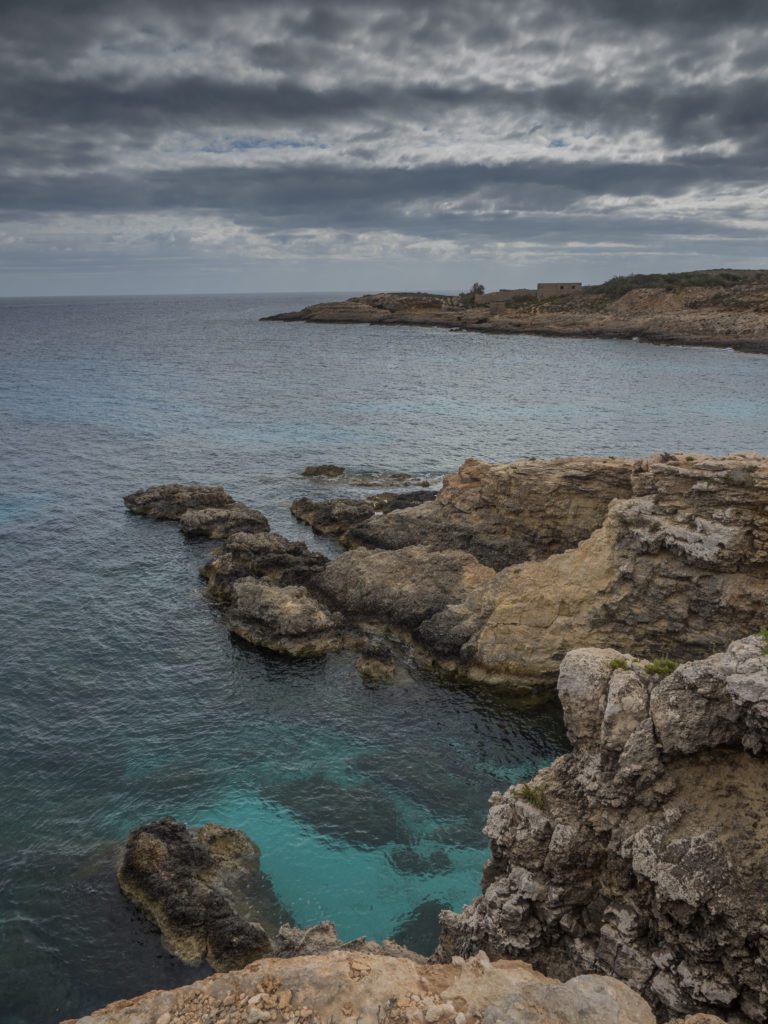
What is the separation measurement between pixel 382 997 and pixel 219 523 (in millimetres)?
42576

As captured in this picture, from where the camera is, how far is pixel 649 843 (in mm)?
14250

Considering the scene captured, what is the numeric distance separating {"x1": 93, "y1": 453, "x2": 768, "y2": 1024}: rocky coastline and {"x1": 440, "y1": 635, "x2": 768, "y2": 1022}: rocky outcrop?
4cm

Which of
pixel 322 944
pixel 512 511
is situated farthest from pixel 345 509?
pixel 322 944

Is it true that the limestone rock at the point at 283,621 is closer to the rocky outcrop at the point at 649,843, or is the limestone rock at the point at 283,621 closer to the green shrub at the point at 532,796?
the rocky outcrop at the point at 649,843

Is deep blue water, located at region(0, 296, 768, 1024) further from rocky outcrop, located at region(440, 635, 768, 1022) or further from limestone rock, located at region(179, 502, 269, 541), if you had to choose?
rocky outcrop, located at region(440, 635, 768, 1022)

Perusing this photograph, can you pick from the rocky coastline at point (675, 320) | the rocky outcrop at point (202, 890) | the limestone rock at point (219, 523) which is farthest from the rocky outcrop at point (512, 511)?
the rocky coastline at point (675, 320)

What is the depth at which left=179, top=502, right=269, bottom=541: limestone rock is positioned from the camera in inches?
2019

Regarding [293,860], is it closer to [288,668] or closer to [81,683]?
[288,668]

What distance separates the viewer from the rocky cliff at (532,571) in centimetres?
3077

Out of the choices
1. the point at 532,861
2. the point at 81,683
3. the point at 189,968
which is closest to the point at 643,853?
the point at 532,861

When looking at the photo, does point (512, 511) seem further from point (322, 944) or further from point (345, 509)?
point (322, 944)

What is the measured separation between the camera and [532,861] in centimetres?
1577

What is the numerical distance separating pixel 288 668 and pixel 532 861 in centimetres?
2145

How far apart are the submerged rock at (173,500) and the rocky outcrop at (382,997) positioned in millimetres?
45454
